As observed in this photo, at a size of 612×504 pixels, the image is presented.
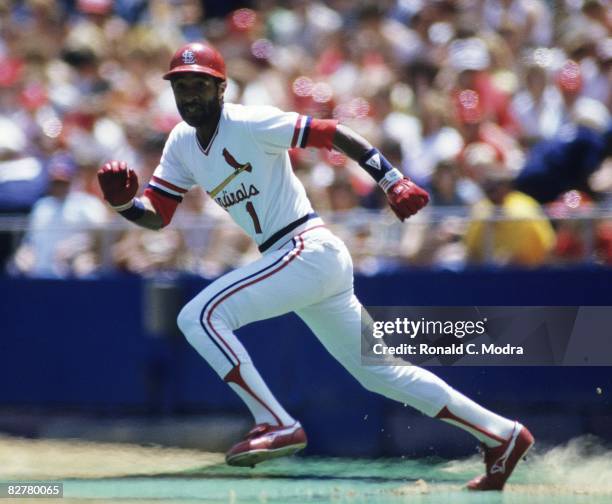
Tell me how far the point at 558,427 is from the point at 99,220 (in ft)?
13.1

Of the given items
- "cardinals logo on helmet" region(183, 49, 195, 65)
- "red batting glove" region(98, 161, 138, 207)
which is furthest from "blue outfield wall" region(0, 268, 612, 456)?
"cardinals logo on helmet" region(183, 49, 195, 65)

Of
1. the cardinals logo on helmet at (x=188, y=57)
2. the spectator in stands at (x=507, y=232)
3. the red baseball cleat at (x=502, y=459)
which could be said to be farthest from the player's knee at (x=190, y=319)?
the spectator in stands at (x=507, y=232)

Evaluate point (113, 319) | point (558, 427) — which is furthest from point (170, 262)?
point (558, 427)

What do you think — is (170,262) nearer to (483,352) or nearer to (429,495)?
(483,352)

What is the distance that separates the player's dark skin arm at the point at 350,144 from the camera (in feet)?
23.5

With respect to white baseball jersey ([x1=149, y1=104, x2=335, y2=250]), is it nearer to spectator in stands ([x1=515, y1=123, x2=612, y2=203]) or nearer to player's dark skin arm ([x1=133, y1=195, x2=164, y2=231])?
player's dark skin arm ([x1=133, y1=195, x2=164, y2=231])

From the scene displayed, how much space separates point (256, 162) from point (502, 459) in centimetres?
216

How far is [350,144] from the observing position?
23.5ft

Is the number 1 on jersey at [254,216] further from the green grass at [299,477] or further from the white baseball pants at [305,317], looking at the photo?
the green grass at [299,477]

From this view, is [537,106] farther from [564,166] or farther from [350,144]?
[350,144]

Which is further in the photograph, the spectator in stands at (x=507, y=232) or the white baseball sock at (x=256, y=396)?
the spectator in stands at (x=507, y=232)

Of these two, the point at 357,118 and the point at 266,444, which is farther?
the point at 357,118

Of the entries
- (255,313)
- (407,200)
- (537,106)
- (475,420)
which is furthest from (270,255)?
(537,106)

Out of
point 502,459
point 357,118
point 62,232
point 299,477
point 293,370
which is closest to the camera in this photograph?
point 502,459
